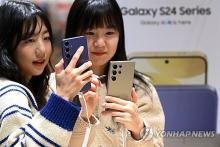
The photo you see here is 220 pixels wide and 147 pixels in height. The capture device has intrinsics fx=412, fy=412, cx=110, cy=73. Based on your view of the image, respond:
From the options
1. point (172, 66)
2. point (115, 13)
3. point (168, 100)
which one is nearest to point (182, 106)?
point (168, 100)

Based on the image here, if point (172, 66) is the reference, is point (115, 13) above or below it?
above

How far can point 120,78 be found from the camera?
92 cm

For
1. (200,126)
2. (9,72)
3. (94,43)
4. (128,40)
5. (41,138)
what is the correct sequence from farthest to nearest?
(128,40)
(200,126)
(94,43)
(9,72)
(41,138)

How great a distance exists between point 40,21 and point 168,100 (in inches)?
35.4

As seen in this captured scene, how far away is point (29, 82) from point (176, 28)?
3.85 ft

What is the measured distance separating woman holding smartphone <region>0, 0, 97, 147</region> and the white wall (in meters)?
1.07

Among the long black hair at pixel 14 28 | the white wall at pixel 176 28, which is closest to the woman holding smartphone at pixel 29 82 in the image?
the long black hair at pixel 14 28

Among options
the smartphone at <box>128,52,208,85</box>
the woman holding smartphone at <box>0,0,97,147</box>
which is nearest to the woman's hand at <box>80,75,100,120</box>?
the woman holding smartphone at <box>0,0,97,147</box>

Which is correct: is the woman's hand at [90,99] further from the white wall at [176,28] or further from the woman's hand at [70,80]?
the white wall at [176,28]

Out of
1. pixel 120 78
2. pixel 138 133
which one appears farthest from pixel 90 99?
pixel 138 133

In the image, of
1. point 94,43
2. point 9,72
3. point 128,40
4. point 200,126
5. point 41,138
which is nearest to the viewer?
point 41,138

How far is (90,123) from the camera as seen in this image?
913 mm

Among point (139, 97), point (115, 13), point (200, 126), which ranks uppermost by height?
point (115, 13)

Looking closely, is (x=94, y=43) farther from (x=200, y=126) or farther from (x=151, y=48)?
(x=151, y=48)
